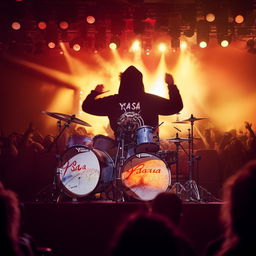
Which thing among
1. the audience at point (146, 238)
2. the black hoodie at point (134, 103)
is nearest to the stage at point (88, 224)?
the black hoodie at point (134, 103)

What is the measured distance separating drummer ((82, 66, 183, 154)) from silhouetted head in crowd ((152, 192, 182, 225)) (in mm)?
3409

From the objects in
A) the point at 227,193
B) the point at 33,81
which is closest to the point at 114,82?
the point at 33,81

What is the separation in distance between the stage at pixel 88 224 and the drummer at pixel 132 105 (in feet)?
5.79

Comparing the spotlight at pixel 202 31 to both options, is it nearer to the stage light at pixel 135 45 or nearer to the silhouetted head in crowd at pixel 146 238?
the stage light at pixel 135 45

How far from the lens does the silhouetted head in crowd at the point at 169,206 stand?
125 inches

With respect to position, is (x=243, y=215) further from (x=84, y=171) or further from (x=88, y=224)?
(x=84, y=171)

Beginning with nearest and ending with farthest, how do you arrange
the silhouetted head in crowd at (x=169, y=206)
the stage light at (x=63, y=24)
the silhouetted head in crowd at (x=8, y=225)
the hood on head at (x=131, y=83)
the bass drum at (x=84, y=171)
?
the silhouetted head in crowd at (x=8, y=225) < the silhouetted head in crowd at (x=169, y=206) < the bass drum at (x=84, y=171) < the hood on head at (x=131, y=83) < the stage light at (x=63, y=24)

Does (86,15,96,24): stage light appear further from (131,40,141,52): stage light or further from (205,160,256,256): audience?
(205,160,256,256): audience

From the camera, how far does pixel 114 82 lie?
14188 millimetres

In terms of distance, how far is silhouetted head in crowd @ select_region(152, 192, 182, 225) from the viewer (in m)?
3.17

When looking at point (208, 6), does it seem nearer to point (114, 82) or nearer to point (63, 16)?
point (63, 16)

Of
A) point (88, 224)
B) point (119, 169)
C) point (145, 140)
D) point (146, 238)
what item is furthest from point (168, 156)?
point (146, 238)

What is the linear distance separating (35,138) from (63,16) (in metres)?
4.81

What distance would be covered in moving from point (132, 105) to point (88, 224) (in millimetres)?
2697
